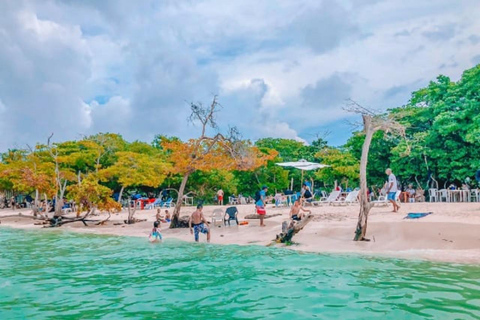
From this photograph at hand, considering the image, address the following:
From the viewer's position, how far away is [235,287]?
820 centimetres

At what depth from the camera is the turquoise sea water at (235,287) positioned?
6664 millimetres

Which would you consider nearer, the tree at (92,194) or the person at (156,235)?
the person at (156,235)

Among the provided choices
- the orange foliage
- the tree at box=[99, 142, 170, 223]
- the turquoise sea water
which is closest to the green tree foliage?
the orange foliage

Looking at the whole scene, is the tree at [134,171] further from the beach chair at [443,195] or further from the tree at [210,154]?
the beach chair at [443,195]

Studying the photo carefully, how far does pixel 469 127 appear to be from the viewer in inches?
885

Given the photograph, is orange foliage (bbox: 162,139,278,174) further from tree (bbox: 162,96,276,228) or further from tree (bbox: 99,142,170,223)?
tree (bbox: 99,142,170,223)

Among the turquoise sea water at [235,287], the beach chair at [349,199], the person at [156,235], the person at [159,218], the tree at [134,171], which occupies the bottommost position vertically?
the turquoise sea water at [235,287]

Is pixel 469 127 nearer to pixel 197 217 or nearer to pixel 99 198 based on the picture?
pixel 197 217

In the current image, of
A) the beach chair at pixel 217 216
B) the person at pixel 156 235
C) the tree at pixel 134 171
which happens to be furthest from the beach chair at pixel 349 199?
the tree at pixel 134 171

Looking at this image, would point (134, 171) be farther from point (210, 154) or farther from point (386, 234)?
point (386, 234)

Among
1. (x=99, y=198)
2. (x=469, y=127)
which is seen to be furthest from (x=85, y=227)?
(x=469, y=127)

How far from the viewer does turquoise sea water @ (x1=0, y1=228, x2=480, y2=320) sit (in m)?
6.66

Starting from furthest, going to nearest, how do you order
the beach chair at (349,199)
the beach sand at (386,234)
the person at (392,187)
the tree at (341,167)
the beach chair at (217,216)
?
the tree at (341,167), the beach chair at (349,199), the beach chair at (217,216), the person at (392,187), the beach sand at (386,234)

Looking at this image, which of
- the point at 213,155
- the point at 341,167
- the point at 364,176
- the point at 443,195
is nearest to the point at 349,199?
the point at 443,195
